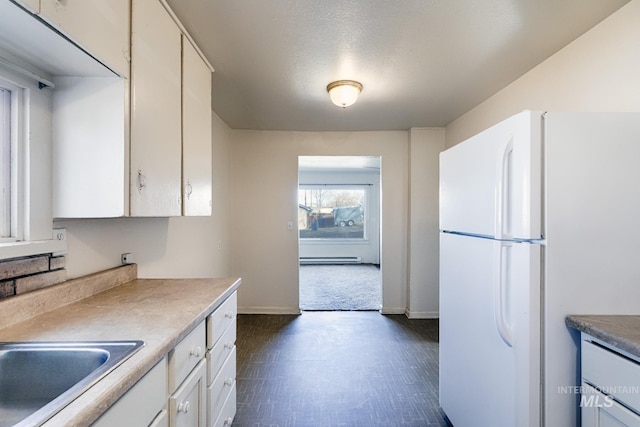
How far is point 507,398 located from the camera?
1.31 meters

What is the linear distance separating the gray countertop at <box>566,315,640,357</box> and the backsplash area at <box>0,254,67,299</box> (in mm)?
2083

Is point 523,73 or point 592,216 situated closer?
point 592,216

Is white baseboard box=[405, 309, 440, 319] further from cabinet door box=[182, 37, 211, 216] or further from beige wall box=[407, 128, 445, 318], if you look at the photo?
cabinet door box=[182, 37, 211, 216]

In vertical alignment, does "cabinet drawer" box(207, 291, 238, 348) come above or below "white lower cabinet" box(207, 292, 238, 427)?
above

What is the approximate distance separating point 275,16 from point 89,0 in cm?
86

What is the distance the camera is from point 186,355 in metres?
1.17

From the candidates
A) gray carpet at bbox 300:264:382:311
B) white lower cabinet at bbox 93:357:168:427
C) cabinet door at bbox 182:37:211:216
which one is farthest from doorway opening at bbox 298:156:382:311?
white lower cabinet at bbox 93:357:168:427

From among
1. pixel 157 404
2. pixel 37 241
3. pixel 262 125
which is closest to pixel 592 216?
pixel 157 404

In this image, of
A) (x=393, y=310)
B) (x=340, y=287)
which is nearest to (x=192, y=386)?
(x=393, y=310)

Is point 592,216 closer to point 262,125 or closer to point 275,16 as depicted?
point 275,16

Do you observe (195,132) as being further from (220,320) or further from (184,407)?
(184,407)

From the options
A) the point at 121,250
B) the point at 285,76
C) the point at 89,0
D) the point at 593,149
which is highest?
the point at 285,76
